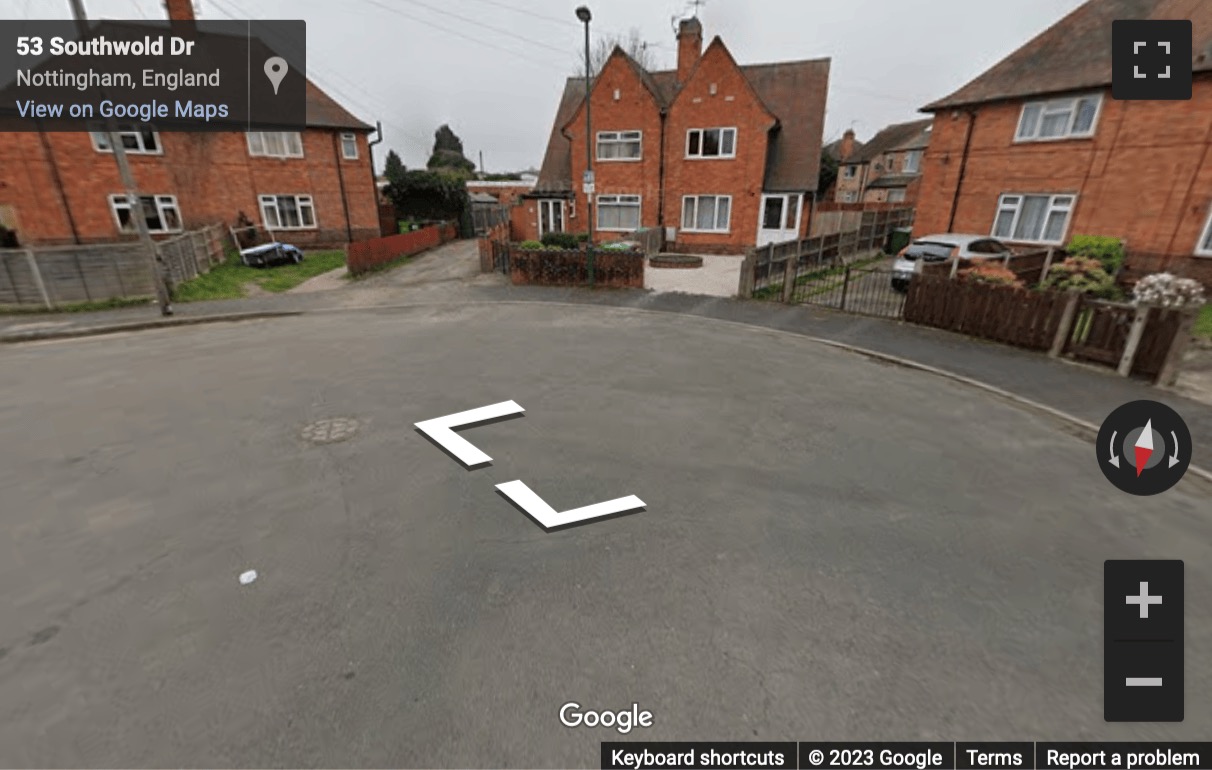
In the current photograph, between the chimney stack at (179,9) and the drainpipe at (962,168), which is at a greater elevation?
the chimney stack at (179,9)

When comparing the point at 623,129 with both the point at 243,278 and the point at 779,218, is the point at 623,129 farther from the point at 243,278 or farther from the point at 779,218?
the point at 243,278

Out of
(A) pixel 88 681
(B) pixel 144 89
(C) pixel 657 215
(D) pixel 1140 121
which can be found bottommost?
(A) pixel 88 681

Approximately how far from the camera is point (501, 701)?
322 cm

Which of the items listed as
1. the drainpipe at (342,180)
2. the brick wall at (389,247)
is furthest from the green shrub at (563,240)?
the drainpipe at (342,180)

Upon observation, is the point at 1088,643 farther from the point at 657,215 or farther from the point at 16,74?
the point at 16,74

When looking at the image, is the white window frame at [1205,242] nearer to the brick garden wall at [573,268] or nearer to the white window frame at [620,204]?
the brick garden wall at [573,268]

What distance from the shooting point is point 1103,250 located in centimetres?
1519

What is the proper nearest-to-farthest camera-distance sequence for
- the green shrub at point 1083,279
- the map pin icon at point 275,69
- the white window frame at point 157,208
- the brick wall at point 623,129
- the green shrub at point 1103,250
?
the green shrub at point 1083,279 → the green shrub at point 1103,250 → the white window frame at point 157,208 → the brick wall at point 623,129 → the map pin icon at point 275,69

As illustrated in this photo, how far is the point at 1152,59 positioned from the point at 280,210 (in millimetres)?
33370

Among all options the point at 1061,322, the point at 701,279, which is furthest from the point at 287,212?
the point at 1061,322

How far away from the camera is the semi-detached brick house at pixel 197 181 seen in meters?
21.1

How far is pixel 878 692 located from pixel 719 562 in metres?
1.48

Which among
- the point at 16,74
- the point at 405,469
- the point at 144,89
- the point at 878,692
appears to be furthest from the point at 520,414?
the point at 16,74

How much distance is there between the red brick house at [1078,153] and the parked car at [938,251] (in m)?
2.91
